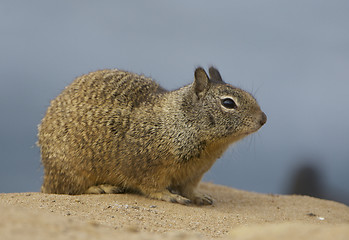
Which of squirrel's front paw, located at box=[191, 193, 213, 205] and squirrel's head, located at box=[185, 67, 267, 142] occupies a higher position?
squirrel's head, located at box=[185, 67, 267, 142]

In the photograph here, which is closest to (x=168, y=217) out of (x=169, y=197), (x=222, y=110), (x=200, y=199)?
(x=169, y=197)

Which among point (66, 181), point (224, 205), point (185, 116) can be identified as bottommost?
point (66, 181)

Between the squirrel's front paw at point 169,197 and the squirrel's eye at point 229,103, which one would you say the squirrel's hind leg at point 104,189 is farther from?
the squirrel's eye at point 229,103

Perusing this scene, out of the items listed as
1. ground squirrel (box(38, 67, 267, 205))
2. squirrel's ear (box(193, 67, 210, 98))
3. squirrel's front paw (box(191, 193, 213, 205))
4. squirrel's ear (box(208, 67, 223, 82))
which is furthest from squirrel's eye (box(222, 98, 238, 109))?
squirrel's front paw (box(191, 193, 213, 205))

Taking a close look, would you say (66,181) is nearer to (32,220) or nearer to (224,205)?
(224,205)

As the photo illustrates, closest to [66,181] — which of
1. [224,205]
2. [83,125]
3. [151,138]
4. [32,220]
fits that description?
[83,125]

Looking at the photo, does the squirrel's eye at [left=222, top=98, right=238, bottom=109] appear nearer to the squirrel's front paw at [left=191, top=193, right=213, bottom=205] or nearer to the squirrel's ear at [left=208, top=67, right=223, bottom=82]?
the squirrel's ear at [left=208, top=67, right=223, bottom=82]

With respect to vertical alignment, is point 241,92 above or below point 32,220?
above
